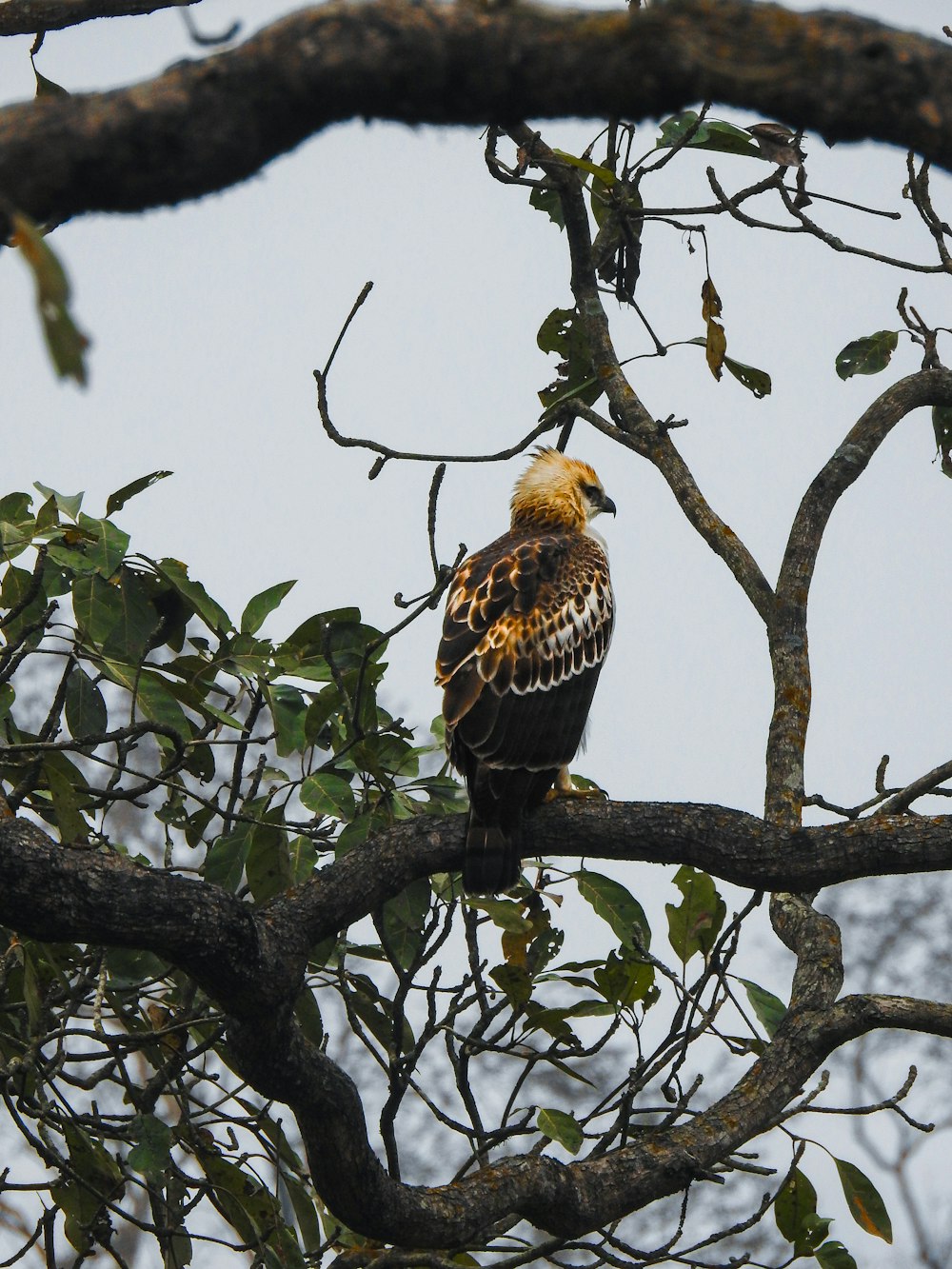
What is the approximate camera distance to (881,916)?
25.2 metres

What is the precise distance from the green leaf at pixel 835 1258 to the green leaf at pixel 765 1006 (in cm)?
54

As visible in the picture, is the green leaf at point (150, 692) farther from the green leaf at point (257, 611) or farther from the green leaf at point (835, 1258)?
the green leaf at point (835, 1258)

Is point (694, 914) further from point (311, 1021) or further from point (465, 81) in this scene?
point (465, 81)

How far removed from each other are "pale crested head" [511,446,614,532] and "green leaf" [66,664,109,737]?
8.35 ft

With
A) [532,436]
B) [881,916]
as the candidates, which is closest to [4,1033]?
[532,436]

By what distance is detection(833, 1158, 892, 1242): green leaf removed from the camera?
377 centimetres

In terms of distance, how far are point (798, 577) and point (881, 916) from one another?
22424 millimetres

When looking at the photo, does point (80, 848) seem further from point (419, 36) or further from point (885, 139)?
point (885, 139)

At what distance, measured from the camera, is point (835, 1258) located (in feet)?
12.1

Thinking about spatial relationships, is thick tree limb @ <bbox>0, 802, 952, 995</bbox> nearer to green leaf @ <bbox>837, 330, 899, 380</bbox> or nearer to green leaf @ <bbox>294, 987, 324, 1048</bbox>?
green leaf @ <bbox>294, 987, 324, 1048</bbox>

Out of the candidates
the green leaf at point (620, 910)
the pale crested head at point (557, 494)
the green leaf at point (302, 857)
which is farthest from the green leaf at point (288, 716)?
the pale crested head at point (557, 494)

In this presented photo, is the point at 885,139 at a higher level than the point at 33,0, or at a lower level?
lower

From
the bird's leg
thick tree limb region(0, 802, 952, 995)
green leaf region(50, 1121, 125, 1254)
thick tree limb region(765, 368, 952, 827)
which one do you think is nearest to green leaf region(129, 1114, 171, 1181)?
green leaf region(50, 1121, 125, 1254)

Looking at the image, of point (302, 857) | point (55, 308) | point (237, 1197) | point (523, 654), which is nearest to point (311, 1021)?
point (302, 857)
